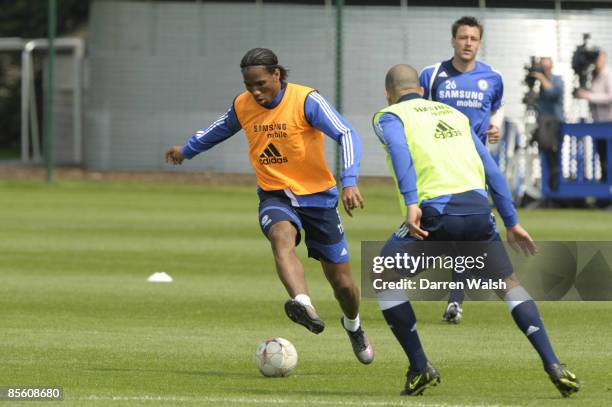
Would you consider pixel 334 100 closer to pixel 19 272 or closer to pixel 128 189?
pixel 128 189

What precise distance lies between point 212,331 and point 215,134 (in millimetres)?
→ 1623

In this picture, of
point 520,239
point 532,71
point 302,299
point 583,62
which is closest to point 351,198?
point 302,299

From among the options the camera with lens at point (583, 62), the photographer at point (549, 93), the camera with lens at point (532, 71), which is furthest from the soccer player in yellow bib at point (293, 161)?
the camera with lens at point (583, 62)

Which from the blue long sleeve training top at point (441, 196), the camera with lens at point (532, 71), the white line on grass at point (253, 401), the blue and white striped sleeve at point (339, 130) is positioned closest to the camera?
the white line on grass at point (253, 401)

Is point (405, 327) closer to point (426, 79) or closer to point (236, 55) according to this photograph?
point (426, 79)

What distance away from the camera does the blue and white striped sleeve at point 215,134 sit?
36.7 feet

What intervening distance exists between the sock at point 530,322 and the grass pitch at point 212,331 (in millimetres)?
254

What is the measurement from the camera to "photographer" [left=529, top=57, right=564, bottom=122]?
83.3 ft

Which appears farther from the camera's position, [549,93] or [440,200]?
[549,93]

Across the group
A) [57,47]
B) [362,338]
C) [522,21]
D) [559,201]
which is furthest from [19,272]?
[57,47]

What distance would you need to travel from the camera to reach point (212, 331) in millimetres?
12141

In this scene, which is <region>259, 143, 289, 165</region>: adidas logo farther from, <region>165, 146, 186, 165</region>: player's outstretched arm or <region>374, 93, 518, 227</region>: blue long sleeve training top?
<region>374, 93, 518, 227</region>: blue long sleeve training top

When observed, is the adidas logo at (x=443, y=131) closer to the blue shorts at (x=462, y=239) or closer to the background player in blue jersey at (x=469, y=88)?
the blue shorts at (x=462, y=239)

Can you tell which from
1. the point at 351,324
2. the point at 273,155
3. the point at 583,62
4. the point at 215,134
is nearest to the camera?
the point at 351,324
